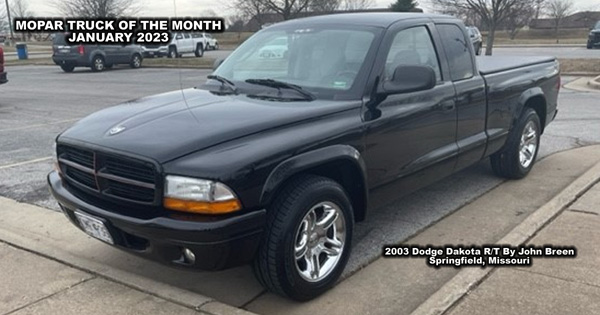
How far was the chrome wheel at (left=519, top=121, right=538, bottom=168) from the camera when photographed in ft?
19.9

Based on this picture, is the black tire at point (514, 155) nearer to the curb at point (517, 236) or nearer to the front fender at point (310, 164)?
the curb at point (517, 236)

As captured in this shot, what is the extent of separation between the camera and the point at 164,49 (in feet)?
111

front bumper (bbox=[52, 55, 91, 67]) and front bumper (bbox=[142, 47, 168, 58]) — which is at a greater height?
front bumper (bbox=[52, 55, 91, 67])

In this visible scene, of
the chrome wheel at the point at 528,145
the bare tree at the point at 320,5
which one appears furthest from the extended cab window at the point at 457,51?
the bare tree at the point at 320,5

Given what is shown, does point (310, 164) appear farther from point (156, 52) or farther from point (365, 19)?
point (156, 52)

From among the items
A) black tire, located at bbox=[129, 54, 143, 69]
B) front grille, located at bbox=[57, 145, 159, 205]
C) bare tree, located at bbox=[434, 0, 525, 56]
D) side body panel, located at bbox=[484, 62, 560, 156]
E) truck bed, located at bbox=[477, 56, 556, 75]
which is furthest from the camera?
black tire, located at bbox=[129, 54, 143, 69]

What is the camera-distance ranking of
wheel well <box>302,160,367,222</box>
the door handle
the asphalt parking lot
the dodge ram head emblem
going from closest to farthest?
1. the dodge ram head emblem
2. wheel well <box>302,160,367,222</box>
3. the asphalt parking lot
4. the door handle

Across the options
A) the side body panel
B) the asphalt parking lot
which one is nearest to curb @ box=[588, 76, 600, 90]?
the asphalt parking lot

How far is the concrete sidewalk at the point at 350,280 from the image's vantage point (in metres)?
3.40

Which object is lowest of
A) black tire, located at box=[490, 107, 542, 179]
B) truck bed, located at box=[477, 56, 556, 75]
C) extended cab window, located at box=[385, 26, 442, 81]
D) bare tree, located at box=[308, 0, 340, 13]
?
black tire, located at box=[490, 107, 542, 179]

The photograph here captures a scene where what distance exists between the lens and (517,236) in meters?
4.29

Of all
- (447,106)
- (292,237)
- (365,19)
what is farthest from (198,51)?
(292,237)

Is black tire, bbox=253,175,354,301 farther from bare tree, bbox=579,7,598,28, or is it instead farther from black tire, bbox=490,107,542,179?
bare tree, bbox=579,7,598,28

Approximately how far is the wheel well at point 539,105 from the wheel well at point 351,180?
3.07 m
